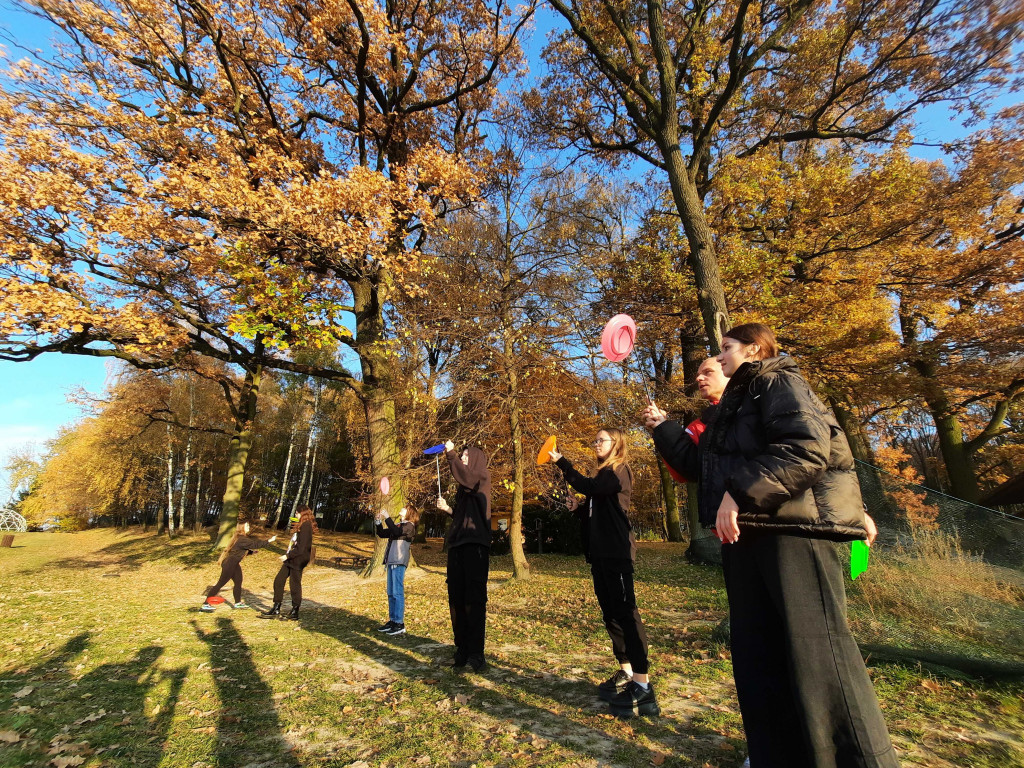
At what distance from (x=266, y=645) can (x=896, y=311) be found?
17712 mm

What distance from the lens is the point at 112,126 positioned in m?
10.8

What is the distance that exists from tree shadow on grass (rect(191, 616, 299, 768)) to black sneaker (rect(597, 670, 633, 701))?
2.23 metres

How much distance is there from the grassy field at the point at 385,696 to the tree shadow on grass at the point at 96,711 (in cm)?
2

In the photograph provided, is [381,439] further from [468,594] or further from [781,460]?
[781,460]

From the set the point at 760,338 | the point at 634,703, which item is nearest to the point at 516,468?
the point at 634,703

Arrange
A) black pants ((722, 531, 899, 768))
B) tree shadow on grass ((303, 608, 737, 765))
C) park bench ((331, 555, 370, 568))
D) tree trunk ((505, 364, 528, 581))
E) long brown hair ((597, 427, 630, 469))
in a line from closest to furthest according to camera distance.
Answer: black pants ((722, 531, 899, 768)), tree shadow on grass ((303, 608, 737, 765)), long brown hair ((597, 427, 630, 469)), tree trunk ((505, 364, 528, 581)), park bench ((331, 555, 370, 568))

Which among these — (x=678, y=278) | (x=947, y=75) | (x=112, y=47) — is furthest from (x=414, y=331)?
(x=947, y=75)

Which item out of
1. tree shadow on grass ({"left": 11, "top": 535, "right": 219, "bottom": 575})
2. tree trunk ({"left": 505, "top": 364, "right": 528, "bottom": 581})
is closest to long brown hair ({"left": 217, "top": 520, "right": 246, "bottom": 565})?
tree shadow on grass ({"left": 11, "top": 535, "right": 219, "bottom": 575})

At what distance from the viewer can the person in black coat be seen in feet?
5.79

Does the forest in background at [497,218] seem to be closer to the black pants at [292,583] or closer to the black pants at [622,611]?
the black pants at [292,583]

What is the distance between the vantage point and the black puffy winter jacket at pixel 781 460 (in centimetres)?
190

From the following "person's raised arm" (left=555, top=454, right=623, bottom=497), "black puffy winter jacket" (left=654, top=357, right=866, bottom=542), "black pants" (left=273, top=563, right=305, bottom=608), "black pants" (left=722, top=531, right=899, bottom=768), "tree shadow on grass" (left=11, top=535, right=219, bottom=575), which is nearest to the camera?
"black pants" (left=722, top=531, right=899, bottom=768)

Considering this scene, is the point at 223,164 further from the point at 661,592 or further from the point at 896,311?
the point at 896,311

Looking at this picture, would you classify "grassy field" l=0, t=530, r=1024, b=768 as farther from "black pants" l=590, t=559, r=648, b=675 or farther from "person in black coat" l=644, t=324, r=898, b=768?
"person in black coat" l=644, t=324, r=898, b=768
